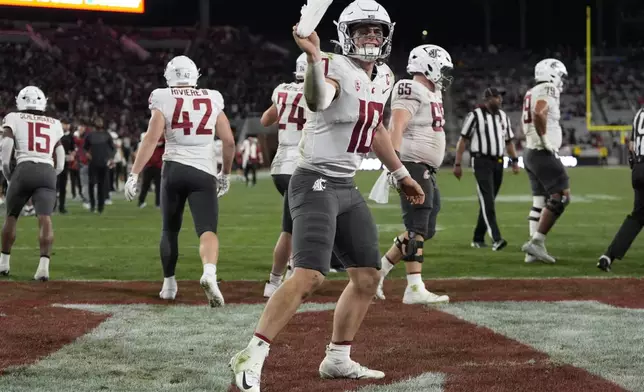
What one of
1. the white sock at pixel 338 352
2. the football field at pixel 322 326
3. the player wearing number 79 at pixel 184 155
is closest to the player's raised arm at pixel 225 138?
the player wearing number 79 at pixel 184 155

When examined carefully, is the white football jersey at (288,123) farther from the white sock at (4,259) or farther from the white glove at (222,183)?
the white sock at (4,259)

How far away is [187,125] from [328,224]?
3038mm

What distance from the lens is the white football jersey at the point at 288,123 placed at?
8.15 m

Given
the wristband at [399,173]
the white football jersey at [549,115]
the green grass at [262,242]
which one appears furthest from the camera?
the white football jersey at [549,115]

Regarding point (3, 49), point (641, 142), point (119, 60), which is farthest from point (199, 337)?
point (119, 60)

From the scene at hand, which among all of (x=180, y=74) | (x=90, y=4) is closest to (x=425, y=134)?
(x=180, y=74)

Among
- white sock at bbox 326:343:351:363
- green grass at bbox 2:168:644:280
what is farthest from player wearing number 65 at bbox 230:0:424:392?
green grass at bbox 2:168:644:280

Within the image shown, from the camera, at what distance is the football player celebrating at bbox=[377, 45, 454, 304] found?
731 cm

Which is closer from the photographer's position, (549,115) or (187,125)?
(187,125)

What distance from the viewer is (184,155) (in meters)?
7.34

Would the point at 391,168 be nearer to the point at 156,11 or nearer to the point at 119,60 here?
the point at 119,60

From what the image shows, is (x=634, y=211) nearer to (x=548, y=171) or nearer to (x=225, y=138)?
(x=548, y=171)

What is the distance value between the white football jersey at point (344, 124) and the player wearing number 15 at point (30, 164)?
15.5 feet

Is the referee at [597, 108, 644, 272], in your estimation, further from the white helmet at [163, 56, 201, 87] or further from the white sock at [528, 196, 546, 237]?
the white helmet at [163, 56, 201, 87]
